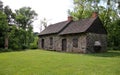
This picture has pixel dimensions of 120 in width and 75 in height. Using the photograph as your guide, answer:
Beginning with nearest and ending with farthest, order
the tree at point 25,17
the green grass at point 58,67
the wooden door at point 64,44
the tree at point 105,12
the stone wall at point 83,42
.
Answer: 1. the green grass at point 58,67
2. the stone wall at point 83,42
3. the wooden door at point 64,44
4. the tree at point 105,12
5. the tree at point 25,17

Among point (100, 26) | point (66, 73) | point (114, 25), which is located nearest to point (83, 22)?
point (100, 26)

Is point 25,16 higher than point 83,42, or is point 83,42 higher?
point 25,16

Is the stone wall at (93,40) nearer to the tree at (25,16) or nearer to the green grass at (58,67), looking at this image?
the green grass at (58,67)

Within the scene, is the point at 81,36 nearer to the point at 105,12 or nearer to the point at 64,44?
the point at 64,44

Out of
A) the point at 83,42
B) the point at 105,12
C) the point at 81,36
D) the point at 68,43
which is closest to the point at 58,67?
the point at 83,42

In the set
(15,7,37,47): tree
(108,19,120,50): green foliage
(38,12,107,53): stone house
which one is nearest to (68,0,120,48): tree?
(108,19,120,50): green foliage

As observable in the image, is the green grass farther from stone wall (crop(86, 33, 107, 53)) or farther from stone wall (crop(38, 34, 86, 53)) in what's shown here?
stone wall (crop(38, 34, 86, 53))

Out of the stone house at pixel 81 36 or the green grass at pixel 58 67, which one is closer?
the green grass at pixel 58 67

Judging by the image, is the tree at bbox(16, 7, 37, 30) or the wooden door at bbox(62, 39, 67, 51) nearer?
the wooden door at bbox(62, 39, 67, 51)

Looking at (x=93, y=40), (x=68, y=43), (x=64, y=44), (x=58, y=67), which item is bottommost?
(x=58, y=67)

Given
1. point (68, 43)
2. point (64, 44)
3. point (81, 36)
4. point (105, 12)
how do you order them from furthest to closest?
1. point (105, 12)
2. point (64, 44)
3. point (68, 43)
4. point (81, 36)

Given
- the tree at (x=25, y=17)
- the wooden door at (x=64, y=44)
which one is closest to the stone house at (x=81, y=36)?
the wooden door at (x=64, y=44)

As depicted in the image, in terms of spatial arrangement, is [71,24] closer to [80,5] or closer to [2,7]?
[80,5]

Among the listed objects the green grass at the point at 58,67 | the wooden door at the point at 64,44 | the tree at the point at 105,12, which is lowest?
the green grass at the point at 58,67
